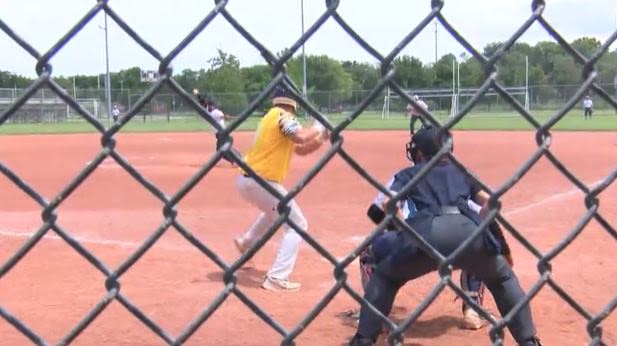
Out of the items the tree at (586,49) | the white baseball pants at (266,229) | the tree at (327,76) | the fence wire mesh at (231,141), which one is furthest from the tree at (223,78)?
the fence wire mesh at (231,141)

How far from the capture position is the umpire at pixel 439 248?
418 cm

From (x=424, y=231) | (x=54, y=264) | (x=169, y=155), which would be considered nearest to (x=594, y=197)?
(x=424, y=231)

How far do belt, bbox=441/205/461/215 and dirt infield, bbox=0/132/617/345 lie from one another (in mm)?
1513

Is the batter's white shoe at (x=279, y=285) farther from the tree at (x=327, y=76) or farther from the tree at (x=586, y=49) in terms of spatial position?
the tree at (x=327, y=76)

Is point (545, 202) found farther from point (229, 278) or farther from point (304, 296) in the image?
point (229, 278)

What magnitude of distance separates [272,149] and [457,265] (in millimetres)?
2901

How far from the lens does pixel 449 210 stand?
433 centimetres

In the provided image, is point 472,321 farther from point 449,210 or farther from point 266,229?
point 266,229

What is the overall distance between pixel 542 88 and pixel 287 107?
48.1 meters

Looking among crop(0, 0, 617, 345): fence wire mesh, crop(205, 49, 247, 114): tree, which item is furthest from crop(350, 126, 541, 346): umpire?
crop(205, 49, 247, 114): tree

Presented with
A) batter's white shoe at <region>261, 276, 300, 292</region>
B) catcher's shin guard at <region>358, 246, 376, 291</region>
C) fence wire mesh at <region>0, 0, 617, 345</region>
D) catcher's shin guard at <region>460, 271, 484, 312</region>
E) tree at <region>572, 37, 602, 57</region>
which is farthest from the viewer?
batter's white shoe at <region>261, 276, 300, 292</region>

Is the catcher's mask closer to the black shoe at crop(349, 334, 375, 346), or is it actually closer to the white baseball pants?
the black shoe at crop(349, 334, 375, 346)

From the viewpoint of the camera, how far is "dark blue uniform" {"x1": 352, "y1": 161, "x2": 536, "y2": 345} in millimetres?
4180

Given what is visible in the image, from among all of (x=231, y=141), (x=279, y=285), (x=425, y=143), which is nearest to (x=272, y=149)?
(x=279, y=285)
